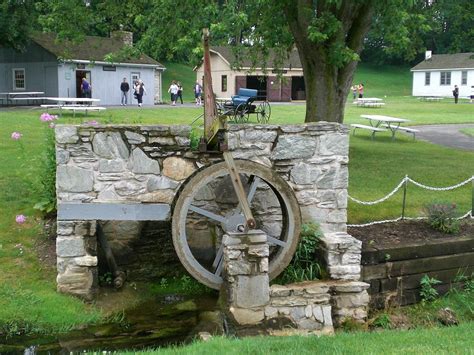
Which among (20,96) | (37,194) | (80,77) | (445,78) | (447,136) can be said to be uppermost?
(445,78)

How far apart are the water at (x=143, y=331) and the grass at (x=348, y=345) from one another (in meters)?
0.93

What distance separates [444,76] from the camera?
200 feet

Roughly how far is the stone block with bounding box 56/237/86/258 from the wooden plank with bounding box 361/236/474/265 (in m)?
3.43

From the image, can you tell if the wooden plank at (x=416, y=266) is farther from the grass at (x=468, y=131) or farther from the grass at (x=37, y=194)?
the grass at (x=468, y=131)

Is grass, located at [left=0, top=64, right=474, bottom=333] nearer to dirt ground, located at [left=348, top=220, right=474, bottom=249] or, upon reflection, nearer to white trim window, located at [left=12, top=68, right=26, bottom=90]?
dirt ground, located at [left=348, top=220, right=474, bottom=249]

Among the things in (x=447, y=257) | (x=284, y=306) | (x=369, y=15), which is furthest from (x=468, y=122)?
(x=284, y=306)

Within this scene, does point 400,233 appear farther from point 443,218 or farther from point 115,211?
point 115,211

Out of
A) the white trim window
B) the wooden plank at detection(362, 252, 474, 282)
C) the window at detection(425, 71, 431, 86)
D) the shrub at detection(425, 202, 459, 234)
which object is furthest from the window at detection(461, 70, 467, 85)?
the wooden plank at detection(362, 252, 474, 282)

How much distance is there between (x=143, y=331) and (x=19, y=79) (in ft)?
109

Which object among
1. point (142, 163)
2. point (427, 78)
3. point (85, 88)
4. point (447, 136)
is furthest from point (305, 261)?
point (427, 78)

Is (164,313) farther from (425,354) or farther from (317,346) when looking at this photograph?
(425,354)

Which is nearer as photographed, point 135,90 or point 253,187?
point 253,187

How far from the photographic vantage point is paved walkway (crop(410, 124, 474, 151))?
19.4 meters

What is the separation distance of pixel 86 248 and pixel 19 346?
57.9 inches
